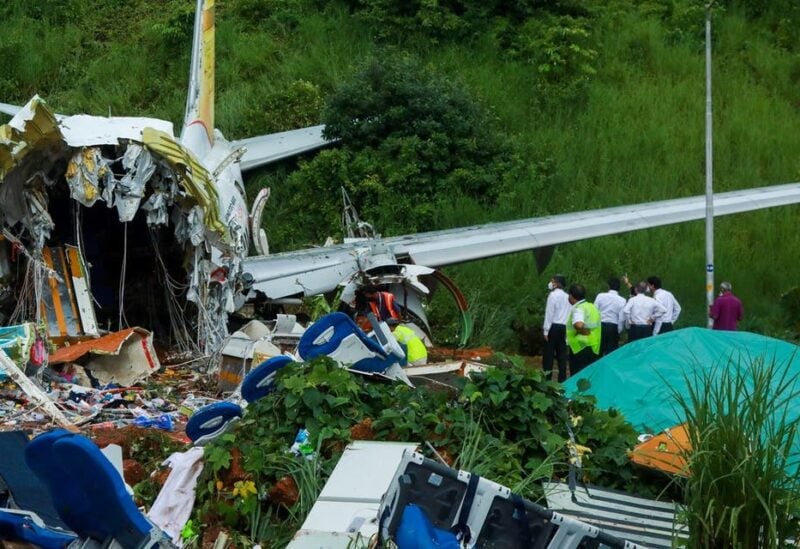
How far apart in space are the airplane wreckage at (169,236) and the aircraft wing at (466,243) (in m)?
0.02

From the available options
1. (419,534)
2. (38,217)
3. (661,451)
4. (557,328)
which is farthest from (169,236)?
(419,534)

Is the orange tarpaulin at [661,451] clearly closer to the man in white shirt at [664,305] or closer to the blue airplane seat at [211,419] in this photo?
the blue airplane seat at [211,419]

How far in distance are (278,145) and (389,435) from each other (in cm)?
1735

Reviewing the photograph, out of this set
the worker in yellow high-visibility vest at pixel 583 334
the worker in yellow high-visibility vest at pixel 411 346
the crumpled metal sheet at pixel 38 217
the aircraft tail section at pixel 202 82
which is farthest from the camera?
the aircraft tail section at pixel 202 82

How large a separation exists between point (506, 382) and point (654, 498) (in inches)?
53.6

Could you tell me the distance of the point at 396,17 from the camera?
32219mm

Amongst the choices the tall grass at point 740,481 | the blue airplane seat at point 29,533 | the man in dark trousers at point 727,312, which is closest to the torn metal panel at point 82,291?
the man in dark trousers at point 727,312

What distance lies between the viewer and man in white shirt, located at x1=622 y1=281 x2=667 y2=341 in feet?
56.9

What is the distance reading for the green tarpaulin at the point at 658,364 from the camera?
12.4 meters

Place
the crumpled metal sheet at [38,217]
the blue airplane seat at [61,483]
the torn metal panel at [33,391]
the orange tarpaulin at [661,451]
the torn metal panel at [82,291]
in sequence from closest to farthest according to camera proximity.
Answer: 1. the blue airplane seat at [61,483]
2. the orange tarpaulin at [661,451]
3. the torn metal panel at [33,391]
4. the crumpled metal sheet at [38,217]
5. the torn metal panel at [82,291]

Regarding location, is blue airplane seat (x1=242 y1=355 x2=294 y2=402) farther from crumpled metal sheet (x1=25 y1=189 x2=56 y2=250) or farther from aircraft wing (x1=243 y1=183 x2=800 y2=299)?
aircraft wing (x1=243 y1=183 x2=800 y2=299)

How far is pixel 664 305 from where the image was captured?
17.8m

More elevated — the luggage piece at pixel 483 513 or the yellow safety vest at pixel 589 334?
the luggage piece at pixel 483 513

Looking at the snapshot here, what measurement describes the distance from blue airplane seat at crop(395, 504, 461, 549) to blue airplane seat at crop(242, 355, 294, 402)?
3.98m
